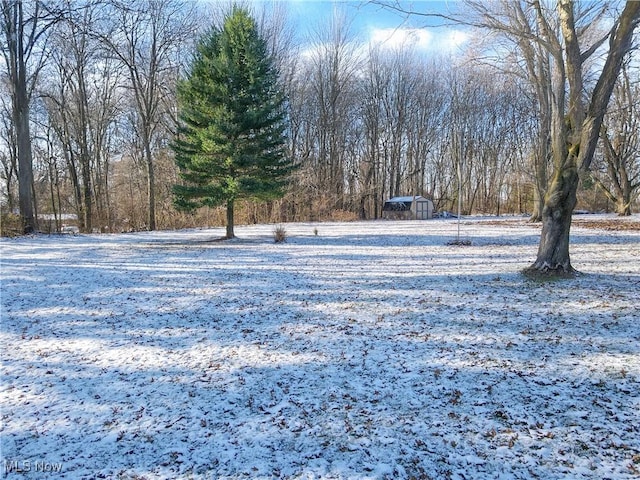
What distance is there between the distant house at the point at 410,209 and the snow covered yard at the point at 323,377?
89.6 feet

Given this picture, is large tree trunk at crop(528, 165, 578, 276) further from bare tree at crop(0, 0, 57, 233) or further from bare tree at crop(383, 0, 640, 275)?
bare tree at crop(0, 0, 57, 233)

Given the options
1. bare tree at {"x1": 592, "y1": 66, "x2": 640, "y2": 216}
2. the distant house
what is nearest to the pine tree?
bare tree at {"x1": 592, "y1": 66, "x2": 640, "y2": 216}

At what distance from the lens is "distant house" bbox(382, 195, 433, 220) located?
113 ft

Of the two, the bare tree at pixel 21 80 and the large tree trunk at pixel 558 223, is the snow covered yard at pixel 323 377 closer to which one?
the large tree trunk at pixel 558 223

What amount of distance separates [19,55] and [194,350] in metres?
16.6

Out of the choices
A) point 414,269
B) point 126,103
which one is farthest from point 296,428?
point 126,103

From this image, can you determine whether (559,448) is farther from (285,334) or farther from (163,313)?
(163,313)

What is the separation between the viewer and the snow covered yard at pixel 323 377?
2461mm

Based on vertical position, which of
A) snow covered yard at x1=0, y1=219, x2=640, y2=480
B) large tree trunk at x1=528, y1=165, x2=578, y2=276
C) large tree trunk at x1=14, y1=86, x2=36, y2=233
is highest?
large tree trunk at x1=14, y1=86, x2=36, y2=233

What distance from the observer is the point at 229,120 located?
12.4 metres

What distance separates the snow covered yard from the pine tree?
6061 mm

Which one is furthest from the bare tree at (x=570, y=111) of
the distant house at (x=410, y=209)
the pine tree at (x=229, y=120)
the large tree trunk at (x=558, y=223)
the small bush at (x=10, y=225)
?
the distant house at (x=410, y=209)

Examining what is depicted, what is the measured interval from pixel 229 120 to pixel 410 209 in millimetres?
24836

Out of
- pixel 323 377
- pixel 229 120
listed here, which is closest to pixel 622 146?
pixel 229 120
